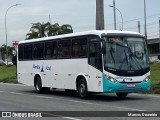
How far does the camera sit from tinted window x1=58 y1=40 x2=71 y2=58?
71.1ft

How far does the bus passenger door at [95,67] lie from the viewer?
62.7 ft

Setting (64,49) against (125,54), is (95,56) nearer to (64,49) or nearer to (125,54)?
(125,54)

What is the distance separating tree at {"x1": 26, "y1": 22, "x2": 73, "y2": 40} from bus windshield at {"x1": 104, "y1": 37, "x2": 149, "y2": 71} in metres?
71.3

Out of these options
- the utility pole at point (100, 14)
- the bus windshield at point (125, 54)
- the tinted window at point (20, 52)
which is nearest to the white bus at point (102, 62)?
the bus windshield at point (125, 54)

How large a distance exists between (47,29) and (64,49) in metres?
69.9

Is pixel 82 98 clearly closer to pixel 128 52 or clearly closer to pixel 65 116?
pixel 128 52

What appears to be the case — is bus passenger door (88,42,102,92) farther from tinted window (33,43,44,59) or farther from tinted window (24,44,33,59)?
tinted window (24,44,33,59)

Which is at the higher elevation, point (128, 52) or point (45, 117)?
point (128, 52)

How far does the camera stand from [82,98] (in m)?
20.4

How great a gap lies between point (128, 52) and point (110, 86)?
1.64 m

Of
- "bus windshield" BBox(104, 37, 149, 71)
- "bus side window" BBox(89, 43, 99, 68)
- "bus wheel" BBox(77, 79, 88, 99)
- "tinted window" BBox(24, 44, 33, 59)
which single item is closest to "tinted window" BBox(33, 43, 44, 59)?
"tinted window" BBox(24, 44, 33, 59)

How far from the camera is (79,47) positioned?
68.2 feet

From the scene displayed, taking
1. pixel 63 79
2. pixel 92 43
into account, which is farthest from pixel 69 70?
pixel 92 43

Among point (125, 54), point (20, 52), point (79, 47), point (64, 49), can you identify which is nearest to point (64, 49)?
point (64, 49)
